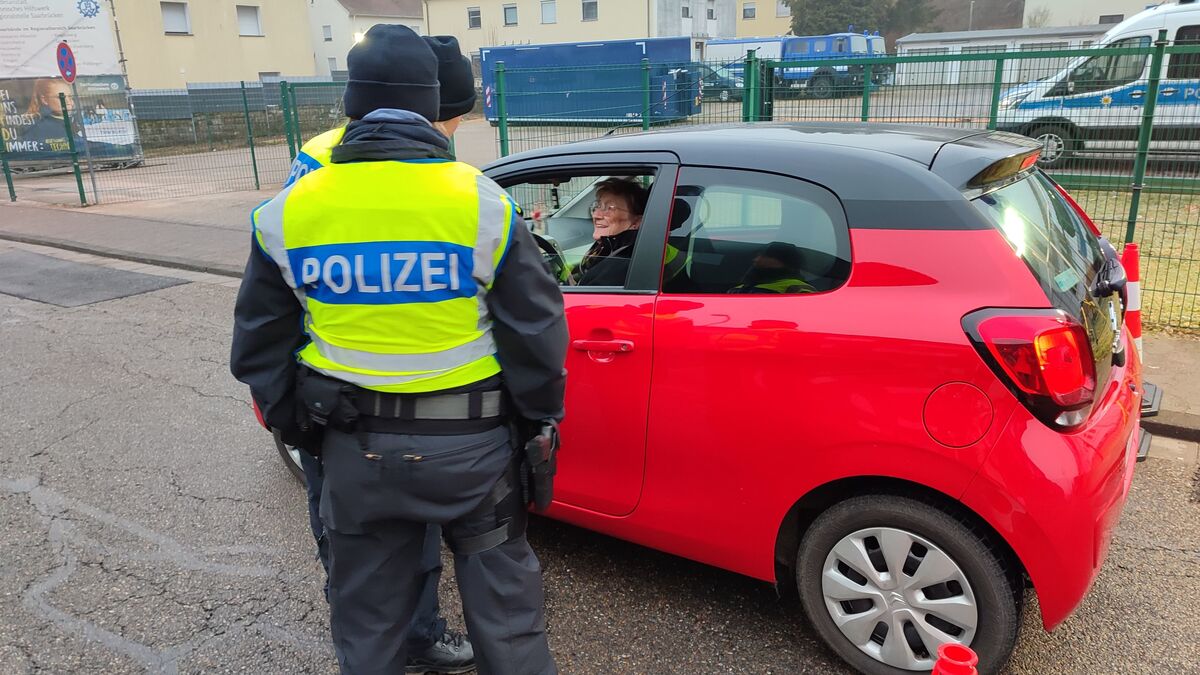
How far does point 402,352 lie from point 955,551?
159 centimetres

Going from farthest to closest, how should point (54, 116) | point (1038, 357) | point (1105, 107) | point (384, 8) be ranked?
point (384, 8)
point (54, 116)
point (1105, 107)
point (1038, 357)

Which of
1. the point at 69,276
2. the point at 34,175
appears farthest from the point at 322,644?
the point at 34,175

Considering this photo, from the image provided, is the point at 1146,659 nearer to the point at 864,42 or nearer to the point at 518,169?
the point at 518,169

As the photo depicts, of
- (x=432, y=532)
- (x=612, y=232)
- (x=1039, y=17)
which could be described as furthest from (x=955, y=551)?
(x=1039, y=17)

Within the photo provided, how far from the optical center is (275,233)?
188 cm

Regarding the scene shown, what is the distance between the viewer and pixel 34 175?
64.5ft

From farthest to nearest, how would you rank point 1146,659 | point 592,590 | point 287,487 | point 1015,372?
point 287,487 < point 592,590 < point 1146,659 < point 1015,372

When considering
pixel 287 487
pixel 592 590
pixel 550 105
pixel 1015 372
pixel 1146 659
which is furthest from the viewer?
pixel 550 105

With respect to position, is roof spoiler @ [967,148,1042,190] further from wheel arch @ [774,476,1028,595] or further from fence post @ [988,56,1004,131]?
fence post @ [988,56,1004,131]

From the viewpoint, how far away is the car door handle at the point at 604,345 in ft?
8.84

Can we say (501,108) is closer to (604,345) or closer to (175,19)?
(604,345)

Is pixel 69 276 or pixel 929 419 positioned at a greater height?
pixel 929 419

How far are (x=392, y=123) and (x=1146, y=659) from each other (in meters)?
2.77

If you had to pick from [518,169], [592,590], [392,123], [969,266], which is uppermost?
[392,123]
